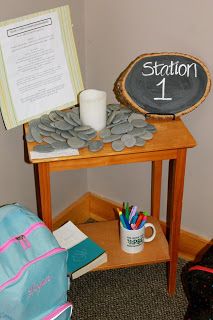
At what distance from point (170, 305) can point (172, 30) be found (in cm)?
88

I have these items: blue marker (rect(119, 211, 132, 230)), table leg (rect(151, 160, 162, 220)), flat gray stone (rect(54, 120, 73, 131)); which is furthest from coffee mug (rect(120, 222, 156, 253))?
flat gray stone (rect(54, 120, 73, 131))

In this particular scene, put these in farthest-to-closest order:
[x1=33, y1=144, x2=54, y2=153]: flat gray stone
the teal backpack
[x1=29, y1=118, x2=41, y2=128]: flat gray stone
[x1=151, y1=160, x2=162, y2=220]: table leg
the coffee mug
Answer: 1. [x1=151, y1=160, x2=162, y2=220]: table leg
2. the coffee mug
3. [x1=29, y1=118, x2=41, y2=128]: flat gray stone
4. [x1=33, y1=144, x2=54, y2=153]: flat gray stone
5. the teal backpack

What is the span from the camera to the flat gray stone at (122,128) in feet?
4.12

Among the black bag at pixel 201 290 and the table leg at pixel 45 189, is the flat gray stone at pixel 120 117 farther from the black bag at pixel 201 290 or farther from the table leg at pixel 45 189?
the black bag at pixel 201 290

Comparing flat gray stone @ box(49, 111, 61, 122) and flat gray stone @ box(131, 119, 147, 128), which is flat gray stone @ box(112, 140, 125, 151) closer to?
flat gray stone @ box(131, 119, 147, 128)

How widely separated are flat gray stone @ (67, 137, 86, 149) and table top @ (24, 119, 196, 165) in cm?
1

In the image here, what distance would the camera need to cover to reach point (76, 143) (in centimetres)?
121

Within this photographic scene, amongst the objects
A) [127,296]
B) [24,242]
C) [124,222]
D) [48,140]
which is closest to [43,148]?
[48,140]

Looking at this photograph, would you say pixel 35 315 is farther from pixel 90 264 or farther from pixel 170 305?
pixel 170 305

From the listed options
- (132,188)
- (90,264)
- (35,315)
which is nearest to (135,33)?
(132,188)

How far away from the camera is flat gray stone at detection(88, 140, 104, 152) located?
120cm

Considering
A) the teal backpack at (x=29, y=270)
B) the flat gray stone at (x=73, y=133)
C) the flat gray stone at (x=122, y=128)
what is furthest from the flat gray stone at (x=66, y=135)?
the teal backpack at (x=29, y=270)

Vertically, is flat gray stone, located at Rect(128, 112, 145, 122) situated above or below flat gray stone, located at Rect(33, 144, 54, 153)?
above

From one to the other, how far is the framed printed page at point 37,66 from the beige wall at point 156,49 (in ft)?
0.59
